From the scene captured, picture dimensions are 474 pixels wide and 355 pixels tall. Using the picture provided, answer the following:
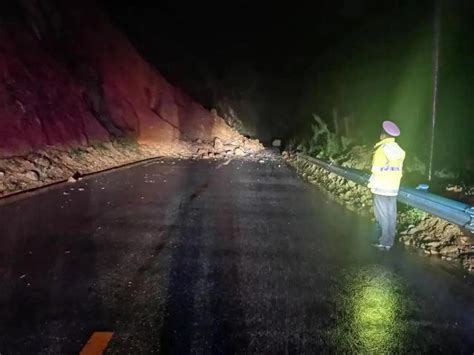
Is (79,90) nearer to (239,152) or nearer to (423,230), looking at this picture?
(239,152)

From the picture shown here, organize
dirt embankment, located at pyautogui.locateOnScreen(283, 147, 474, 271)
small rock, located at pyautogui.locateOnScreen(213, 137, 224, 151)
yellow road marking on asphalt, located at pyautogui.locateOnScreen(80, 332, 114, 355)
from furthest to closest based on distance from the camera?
small rock, located at pyautogui.locateOnScreen(213, 137, 224, 151) < dirt embankment, located at pyautogui.locateOnScreen(283, 147, 474, 271) < yellow road marking on asphalt, located at pyautogui.locateOnScreen(80, 332, 114, 355)

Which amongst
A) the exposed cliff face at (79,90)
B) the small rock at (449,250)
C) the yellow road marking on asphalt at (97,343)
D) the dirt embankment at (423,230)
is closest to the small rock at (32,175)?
the exposed cliff face at (79,90)

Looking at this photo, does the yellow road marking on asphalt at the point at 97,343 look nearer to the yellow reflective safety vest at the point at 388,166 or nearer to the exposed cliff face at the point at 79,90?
the yellow reflective safety vest at the point at 388,166

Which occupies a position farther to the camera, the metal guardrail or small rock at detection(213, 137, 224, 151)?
small rock at detection(213, 137, 224, 151)

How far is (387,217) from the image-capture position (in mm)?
6906

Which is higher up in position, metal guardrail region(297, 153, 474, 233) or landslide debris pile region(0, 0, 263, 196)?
landslide debris pile region(0, 0, 263, 196)

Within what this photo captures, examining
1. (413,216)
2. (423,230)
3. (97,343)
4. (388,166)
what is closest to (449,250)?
(423,230)

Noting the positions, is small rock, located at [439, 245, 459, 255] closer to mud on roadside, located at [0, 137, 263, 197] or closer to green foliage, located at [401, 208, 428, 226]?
green foliage, located at [401, 208, 428, 226]

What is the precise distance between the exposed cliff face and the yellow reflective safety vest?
35.4ft

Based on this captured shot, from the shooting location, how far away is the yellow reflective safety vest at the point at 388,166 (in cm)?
676

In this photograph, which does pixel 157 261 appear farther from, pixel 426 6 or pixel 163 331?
pixel 426 6

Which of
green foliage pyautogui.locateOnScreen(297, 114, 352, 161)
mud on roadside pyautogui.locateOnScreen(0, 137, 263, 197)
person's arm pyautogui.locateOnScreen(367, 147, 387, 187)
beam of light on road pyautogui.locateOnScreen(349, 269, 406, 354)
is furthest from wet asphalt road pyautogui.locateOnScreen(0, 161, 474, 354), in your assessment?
green foliage pyautogui.locateOnScreen(297, 114, 352, 161)

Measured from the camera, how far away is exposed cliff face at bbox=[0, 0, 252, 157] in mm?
15414

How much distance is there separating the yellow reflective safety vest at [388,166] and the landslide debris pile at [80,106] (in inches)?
331
